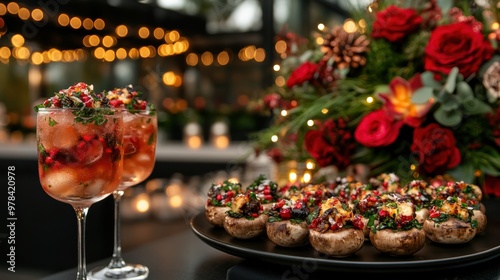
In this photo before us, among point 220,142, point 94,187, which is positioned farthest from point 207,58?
point 94,187

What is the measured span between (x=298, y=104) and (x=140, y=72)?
511cm

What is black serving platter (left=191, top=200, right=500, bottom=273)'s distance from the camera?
0.81 meters

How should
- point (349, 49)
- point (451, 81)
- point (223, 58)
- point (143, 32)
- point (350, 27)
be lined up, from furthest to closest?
point (223, 58)
point (143, 32)
point (350, 27)
point (349, 49)
point (451, 81)

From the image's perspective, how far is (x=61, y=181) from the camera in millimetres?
888

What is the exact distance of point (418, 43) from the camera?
1.45 m

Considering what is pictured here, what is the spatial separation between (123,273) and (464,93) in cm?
91

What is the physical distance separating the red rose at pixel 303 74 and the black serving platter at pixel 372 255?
25.5 inches

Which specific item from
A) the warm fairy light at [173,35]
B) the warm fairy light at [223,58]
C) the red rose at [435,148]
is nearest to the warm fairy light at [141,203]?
the warm fairy light at [173,35]

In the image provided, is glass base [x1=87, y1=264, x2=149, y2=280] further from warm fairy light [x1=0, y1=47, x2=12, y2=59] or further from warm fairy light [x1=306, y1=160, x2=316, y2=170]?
warm fairy light [x1=0, y1=47, x2=12, y2=59]

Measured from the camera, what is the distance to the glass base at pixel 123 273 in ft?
3.35

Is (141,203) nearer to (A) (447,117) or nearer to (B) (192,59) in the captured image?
(B) (192,59)

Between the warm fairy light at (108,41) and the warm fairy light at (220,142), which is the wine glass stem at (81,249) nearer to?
the warm fairy light at (220,142)

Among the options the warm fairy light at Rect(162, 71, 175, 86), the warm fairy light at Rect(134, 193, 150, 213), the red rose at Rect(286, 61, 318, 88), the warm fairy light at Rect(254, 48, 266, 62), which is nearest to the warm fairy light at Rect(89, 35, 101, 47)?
the warm fairy light at Rect(162, 71, 175, 86)

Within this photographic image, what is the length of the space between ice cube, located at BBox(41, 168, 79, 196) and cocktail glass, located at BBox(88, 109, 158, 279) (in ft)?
0.69
